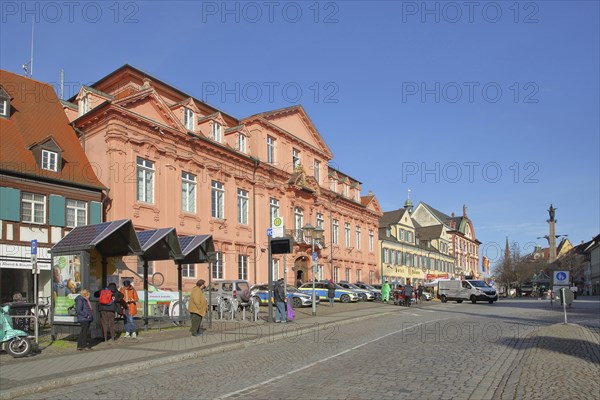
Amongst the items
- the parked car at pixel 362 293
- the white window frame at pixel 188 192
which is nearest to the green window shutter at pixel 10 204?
the white window frame at pixel 188 192

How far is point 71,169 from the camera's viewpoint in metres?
27.7

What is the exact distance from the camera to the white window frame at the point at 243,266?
38.1 meters

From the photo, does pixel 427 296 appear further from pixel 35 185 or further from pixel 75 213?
pixel 35 185

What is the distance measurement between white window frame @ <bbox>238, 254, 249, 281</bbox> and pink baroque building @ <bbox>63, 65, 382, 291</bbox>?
0.09 m

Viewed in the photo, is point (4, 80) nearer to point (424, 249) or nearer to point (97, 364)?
point (97, 364)

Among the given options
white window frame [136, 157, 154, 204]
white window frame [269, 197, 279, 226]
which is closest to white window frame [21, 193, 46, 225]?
white window frame [136, 157, 154, 204]

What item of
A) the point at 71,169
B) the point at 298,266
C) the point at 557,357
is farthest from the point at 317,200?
the point at 557,357

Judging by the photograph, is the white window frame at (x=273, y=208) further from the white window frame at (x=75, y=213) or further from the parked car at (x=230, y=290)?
the white window frame at (x=75, y=213)

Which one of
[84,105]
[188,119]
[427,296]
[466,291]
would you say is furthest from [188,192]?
[427,296]

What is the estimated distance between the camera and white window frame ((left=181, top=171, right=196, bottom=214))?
111 feet

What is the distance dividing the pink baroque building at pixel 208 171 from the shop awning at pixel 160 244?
6.10ft

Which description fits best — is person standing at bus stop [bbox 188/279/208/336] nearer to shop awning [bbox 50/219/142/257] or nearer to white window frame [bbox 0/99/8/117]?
shop awning [bbox 50/219/142/257]

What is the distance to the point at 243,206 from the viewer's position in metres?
39.5

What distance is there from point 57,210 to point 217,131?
537 inches
